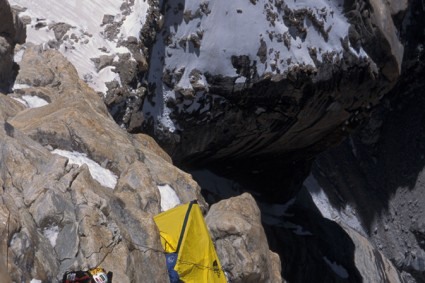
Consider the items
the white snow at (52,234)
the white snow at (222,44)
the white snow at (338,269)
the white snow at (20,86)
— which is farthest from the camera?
the white snow at (338,269)

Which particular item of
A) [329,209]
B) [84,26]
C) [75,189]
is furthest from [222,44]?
[329,209]

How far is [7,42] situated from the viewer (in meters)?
6.80

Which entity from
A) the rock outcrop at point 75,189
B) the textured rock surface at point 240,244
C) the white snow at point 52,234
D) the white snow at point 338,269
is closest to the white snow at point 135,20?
the rock outcrop at point 75,189

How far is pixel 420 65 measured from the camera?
1403 cm

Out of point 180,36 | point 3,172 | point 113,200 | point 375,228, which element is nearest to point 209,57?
point 180,36

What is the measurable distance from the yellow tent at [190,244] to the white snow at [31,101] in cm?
176

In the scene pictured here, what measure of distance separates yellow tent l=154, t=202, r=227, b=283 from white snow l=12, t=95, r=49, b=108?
1.76 m

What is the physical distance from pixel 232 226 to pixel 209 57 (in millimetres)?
2562

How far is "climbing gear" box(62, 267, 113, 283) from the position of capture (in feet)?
13.3

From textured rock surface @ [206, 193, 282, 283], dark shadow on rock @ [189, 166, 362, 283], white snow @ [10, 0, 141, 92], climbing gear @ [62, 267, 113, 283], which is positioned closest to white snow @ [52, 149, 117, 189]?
textured rock surface @ [206, 193, 282, 283]

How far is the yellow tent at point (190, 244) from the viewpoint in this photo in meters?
5.27

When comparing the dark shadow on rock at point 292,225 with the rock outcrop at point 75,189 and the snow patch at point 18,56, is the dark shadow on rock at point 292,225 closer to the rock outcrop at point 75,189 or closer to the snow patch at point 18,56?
the snow patch at point 18,56

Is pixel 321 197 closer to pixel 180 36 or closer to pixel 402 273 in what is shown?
pixel 402 273

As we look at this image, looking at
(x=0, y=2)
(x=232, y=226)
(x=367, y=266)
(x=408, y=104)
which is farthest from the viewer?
(x=408, y=104)
